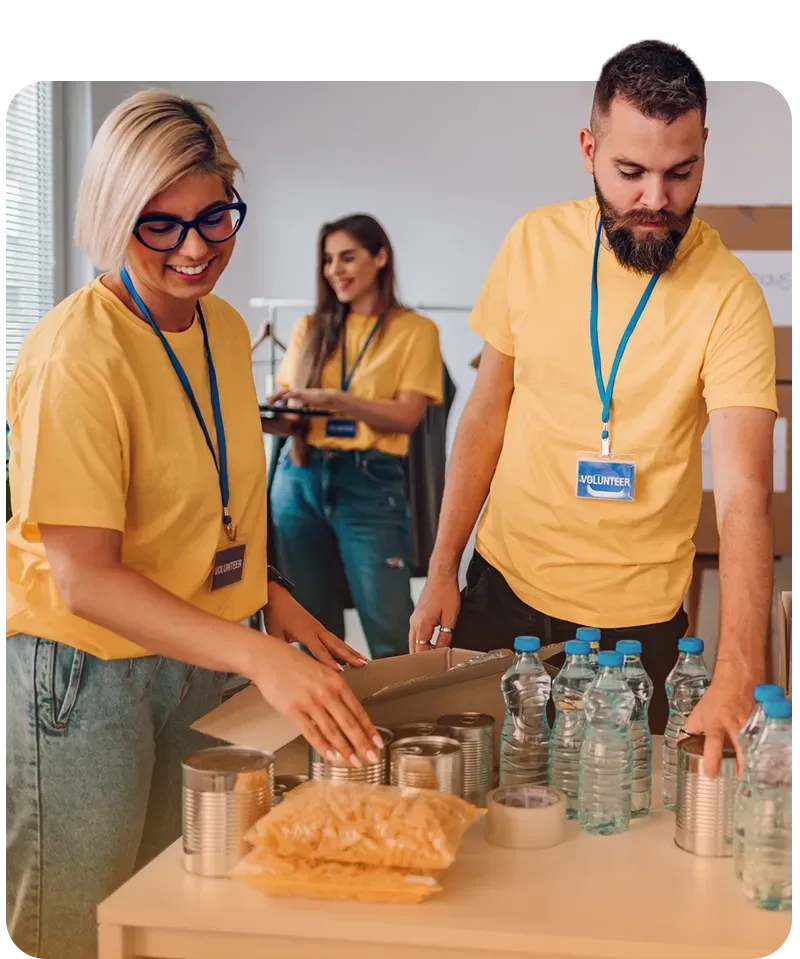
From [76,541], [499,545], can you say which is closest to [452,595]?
[499,545]

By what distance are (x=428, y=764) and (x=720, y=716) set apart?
1.11ft

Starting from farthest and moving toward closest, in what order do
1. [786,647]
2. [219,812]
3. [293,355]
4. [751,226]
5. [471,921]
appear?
1. [751,226]
2. [293,355]
3. [786,647]
4. [219,812]
5. [471,921]

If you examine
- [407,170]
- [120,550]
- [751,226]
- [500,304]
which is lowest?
[120,550]

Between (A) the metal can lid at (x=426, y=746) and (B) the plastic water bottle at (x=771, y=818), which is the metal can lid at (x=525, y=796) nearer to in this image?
(A) the metal can lid at (x=426, y=746)

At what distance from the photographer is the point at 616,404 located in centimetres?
181

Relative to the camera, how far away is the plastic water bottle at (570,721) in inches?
55.1

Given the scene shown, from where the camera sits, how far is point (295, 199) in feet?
18.4

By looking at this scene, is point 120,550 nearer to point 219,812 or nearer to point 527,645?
point 219,812

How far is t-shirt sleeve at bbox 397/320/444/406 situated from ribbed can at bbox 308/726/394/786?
97.9 inches

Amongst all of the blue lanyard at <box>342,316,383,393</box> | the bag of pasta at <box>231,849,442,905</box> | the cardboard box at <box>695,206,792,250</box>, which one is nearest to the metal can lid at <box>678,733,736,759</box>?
the bag of pasta at <box>231,849,442,905</box>

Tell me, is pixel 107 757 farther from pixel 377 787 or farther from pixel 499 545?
pixel 499 545

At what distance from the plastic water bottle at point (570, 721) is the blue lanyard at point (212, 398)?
18.5 inches

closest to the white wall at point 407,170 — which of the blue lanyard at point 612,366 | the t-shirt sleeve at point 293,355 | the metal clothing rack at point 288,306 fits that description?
the metal clothing rack at point 288,306

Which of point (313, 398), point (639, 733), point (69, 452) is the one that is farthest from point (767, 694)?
point (313, 398)
